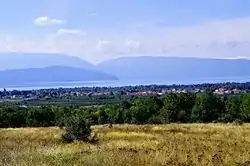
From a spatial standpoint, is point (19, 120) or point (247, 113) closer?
point (247, 113)

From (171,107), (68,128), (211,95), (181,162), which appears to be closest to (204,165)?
(181,162)

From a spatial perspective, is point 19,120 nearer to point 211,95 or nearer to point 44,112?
point 44,112

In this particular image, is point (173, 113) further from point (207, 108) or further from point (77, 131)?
point (77, 131)

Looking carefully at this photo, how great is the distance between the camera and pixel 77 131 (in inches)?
838

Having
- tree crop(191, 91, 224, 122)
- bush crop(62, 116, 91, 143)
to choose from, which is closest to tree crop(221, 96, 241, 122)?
tree crop(191, 91, 224, 122)

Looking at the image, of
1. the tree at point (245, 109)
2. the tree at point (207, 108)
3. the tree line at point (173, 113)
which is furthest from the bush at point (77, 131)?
the tree at point (245, 109)

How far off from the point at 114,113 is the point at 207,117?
63.8 feet

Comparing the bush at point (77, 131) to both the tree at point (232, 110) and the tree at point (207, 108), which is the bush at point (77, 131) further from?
the tree at point (232, 110)

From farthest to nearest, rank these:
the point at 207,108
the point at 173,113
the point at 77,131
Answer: the point at 207,108 → the point at 173,113 → the point at 77,131

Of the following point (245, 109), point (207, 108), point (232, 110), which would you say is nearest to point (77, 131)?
point (245, 109)

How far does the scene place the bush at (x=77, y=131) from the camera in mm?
21139

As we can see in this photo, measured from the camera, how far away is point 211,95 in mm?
71062

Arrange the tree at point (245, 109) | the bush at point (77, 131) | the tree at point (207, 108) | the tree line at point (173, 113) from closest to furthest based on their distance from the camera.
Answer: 1. the bush at point (77, 131)
2. the tree at point (245, 109)
3. the tree line at point (173, 113)
4. the tree at point (207, 108)

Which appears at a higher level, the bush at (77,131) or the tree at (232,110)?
the bush at (77,131)
